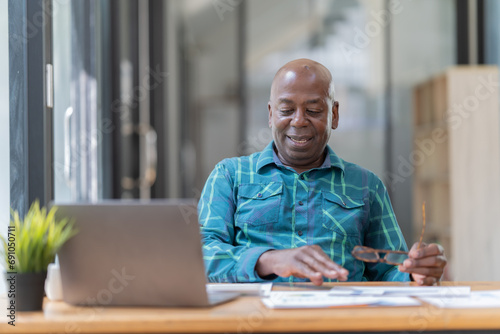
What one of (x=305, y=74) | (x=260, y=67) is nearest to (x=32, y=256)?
(x=305, y=74)

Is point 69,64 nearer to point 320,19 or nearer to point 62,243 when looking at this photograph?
point 62,243

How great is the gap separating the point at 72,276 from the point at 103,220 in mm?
144

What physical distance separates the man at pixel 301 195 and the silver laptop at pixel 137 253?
54 cm

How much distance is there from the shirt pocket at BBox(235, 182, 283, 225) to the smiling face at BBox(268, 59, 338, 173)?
0.44ft

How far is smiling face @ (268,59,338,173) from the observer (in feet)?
6.49

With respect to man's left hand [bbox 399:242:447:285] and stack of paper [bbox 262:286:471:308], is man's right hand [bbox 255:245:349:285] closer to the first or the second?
stack of paper [bbox 262:286:471:308]

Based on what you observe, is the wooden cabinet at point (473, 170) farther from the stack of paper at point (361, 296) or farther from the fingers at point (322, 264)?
the fingers at point (322, 264)

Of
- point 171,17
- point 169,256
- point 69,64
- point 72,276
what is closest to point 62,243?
point 72,276

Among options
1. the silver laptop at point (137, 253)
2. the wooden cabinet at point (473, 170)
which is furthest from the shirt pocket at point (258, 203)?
the wooden cabinet at point (473, 170)

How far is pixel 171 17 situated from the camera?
20.3 feet

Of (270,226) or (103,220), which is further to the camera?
(270,226)

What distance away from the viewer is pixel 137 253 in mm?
1275

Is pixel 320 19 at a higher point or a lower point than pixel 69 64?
higher

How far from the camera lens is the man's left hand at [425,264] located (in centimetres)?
154
